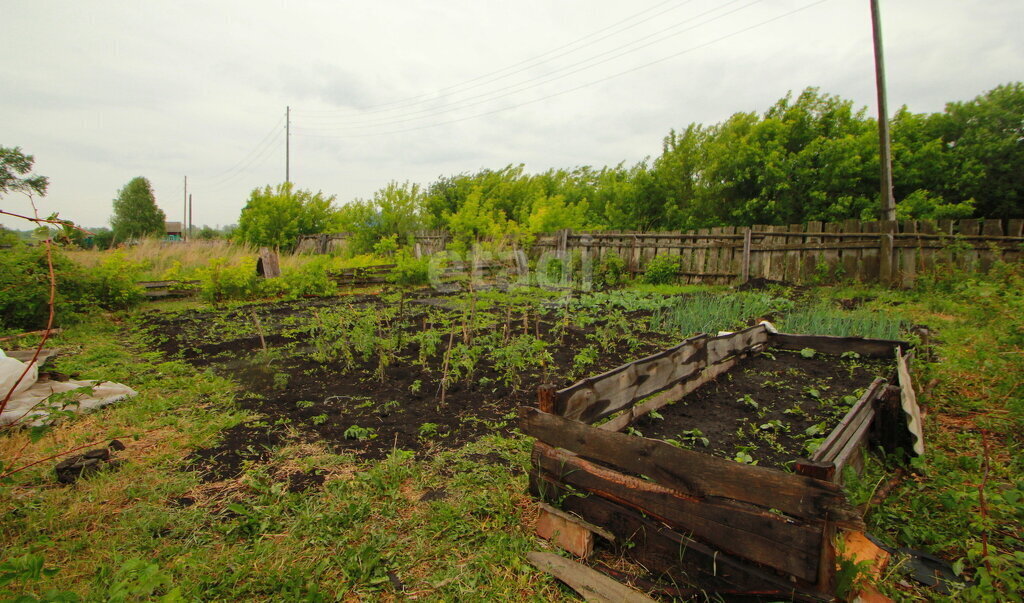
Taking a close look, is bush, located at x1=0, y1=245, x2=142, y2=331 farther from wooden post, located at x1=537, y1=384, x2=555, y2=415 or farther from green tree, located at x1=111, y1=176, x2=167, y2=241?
green tree, located at x1=111, y1=176, x2=167, y2=241

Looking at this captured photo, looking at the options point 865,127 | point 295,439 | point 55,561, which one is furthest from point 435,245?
point 865,127

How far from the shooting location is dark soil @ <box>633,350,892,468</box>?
3.04 m

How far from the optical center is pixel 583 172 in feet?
115

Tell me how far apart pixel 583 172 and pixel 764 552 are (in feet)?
116

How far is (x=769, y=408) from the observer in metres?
3.63

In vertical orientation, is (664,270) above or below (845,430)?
above

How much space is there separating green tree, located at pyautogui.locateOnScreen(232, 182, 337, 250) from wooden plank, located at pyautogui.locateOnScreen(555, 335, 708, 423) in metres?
18.3

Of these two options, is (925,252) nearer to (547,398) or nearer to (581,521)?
(547,398)

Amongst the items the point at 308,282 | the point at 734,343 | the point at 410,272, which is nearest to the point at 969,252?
the point at 734,343

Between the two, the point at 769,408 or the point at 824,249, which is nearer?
the point at 769,408

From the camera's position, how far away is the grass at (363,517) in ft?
6.45

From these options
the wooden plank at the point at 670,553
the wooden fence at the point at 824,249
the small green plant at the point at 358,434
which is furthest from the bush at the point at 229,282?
the wooden plank at the point at 670,553

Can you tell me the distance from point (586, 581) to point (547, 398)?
0.84 m

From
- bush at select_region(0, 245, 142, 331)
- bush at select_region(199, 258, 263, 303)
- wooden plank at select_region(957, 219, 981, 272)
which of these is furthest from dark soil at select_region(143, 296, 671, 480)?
wooden plank at select_region(957, 219, 981, 272)
